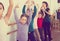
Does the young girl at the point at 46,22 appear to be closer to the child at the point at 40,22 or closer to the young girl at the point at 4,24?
the child at the point at 40,22

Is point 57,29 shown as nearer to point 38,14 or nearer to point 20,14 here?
point 38,14

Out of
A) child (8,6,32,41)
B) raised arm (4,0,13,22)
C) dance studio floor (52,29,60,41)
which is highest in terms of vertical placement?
raised arm (4,0,13,22)

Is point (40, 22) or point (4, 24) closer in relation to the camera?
point (4, 24)

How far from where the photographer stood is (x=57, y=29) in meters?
0.90

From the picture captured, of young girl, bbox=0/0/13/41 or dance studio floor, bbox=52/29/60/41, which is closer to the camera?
young girl, bbox=0/0/13/41

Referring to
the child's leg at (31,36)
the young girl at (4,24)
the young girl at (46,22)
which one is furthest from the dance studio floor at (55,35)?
the young girl at (4,24)

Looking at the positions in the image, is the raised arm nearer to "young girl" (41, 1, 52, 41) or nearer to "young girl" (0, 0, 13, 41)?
"young girl" (0, 0, 13, 41)

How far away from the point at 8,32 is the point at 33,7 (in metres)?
0.23

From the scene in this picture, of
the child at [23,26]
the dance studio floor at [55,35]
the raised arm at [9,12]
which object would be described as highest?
the raised arm at [9,12]

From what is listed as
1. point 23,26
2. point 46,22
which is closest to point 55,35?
point 46,22

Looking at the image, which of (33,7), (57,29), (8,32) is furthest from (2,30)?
(57,29)

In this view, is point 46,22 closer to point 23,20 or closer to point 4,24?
point 23,20

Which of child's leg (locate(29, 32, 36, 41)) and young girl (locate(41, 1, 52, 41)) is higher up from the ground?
young girl (locate(41, 1, 52, 41))

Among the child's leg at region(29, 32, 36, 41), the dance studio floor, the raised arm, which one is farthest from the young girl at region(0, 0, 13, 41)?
the dance studio floor
